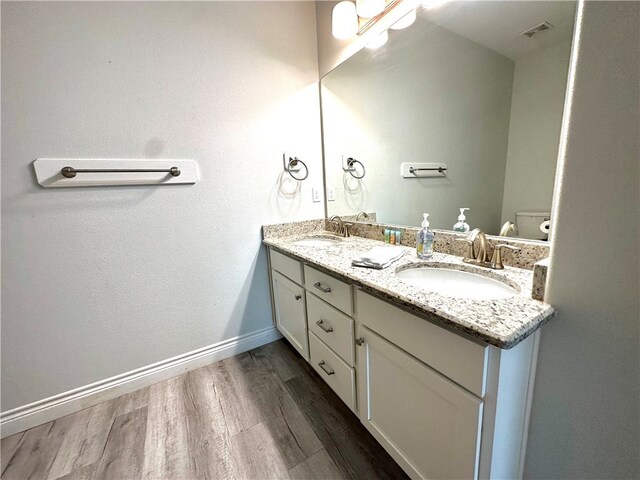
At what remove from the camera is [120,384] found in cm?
145

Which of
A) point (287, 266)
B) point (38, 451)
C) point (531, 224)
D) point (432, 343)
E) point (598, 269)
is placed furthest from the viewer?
point (287, 266)

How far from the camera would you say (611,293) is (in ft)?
1.90

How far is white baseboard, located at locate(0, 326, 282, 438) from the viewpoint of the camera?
1.25 m

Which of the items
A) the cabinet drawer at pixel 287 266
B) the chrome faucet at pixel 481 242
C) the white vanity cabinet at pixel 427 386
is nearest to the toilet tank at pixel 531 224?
the chrome faucet at pixel 481 242

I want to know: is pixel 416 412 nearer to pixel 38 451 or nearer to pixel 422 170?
pixel 422 170

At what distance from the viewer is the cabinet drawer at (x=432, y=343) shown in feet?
1.99

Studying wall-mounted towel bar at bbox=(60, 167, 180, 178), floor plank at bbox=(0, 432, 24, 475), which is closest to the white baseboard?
floor plank at bbox=(0, 432, 24, 475)

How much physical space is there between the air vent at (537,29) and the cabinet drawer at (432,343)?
3.21ft

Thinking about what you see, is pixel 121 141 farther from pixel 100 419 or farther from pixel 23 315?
pixel 100 419

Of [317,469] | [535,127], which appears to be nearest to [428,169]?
[535,127]

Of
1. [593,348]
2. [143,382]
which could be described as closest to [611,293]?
[593,348]

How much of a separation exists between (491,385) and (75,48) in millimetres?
1966

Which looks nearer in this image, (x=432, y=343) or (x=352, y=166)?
(x=432, y=343)

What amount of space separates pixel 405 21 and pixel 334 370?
5.47 ft
